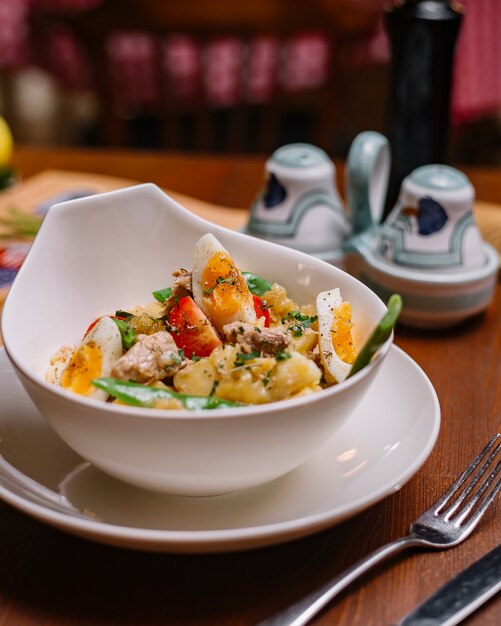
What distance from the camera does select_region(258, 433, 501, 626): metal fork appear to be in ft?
2.00

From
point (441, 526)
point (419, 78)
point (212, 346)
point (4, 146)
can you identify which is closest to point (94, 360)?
point (212, 346)

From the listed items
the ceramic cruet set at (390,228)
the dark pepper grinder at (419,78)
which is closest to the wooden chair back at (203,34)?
the dark pepper grinder at (419,78)

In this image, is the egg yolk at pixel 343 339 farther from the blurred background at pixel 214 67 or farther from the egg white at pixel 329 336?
the blurred background at pixel 214 67

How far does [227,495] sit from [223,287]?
0.22m

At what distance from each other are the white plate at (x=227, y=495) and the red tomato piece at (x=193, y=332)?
15cm

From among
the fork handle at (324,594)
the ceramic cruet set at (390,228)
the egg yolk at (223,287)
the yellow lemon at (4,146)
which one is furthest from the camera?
the yellow lemon at (4,146)

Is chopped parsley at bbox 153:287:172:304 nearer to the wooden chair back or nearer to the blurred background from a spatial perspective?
the blurred background

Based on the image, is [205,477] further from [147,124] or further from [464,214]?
[147,124]

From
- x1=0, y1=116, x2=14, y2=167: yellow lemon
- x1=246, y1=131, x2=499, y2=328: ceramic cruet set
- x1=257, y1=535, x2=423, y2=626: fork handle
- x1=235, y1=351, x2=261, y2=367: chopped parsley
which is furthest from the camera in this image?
x1=0, y1=116, x2=14, y2=167: yellow lemon

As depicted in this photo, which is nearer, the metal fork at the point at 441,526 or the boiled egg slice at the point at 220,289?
the metal fork at the point at 441,526

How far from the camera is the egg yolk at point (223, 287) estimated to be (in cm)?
83

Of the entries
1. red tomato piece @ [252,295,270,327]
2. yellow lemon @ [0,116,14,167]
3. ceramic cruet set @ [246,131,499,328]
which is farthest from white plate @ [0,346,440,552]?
yellow lemon @ [0,116,14,167]

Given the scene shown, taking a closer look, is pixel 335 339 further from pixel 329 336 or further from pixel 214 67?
pixel 214 67

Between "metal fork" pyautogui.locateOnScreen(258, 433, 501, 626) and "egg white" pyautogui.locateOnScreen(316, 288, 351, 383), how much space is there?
0.15m
